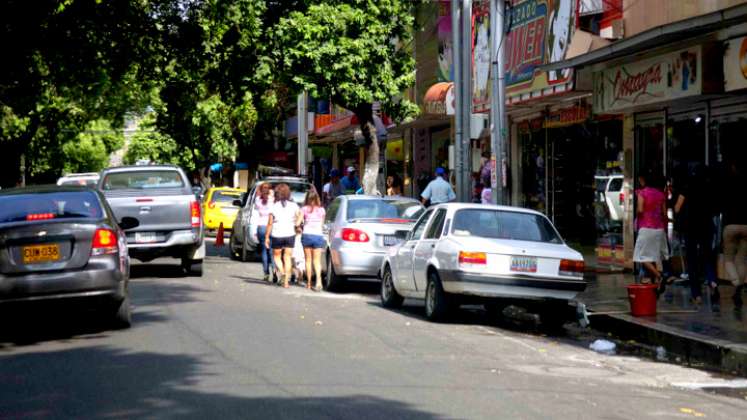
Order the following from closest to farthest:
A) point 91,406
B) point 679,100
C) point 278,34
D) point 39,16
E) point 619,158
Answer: point 91,406 → point 679,100 → point 39,16 → point 619,158 → point 278,34

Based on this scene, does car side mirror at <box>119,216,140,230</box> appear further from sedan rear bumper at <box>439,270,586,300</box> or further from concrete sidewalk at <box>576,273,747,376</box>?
concrete sidewalk at <box>576,273,747,376</box>

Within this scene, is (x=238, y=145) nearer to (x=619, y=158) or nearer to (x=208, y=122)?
(x=208, y=122)

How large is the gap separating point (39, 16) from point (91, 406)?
13.9 metres

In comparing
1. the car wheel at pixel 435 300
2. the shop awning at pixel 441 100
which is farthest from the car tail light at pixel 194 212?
the shop awning at pixel 441 100

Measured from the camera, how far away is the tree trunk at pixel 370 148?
95.4ft

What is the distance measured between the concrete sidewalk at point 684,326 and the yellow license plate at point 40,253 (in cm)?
673

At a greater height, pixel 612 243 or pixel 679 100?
pixel 679 100

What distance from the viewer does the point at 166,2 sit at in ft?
77.6

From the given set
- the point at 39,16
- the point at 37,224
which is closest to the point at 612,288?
the point at 37,224

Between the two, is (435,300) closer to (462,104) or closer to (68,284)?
(68,284)

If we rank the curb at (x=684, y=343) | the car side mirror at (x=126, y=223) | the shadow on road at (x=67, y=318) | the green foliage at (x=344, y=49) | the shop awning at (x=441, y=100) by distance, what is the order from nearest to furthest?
the curb at (x=684, y=343) < the shadow on road at (x=67, y=318) < the car side mirror at (x=126, y=223) < the green foliage at (x=344, y=49) < the shop awning at (x=441, y=100)

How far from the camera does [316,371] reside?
952 centimetres

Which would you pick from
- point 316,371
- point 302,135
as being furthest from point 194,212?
point 302,135

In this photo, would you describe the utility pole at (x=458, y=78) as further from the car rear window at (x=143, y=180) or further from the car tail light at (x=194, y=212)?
the car rear window at (x=143, y=180)
